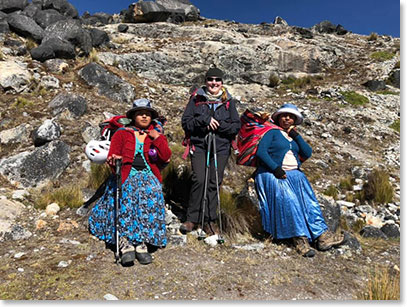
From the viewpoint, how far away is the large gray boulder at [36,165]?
6105mm

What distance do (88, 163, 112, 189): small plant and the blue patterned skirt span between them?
5.60 ft

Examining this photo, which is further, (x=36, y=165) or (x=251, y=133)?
(x=36, y=165)

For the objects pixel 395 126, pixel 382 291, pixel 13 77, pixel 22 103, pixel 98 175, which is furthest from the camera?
pixel 395 126

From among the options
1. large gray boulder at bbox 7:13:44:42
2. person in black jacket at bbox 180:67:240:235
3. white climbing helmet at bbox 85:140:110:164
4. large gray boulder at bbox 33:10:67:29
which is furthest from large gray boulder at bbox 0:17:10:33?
person in black jacket at bbox 180:67:240:235

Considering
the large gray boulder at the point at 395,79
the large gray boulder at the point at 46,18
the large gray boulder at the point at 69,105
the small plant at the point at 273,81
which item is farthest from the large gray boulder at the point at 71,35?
the large gray boulder at the point at 395,79

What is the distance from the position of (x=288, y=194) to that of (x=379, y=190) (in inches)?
165

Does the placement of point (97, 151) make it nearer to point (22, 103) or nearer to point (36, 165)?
point (36, 165)

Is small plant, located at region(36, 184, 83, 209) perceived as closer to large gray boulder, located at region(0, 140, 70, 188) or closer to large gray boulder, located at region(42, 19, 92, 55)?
large gray boulder, located at region(0, 140, 70, 188)

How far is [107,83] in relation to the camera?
10.7m

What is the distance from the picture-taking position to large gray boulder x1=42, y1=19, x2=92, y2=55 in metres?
13.2

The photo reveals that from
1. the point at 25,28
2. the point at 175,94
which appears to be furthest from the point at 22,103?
the point at 25,28

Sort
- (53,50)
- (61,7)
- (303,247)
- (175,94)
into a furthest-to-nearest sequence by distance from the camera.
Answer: (61,7)
(175,94)
(53,50)
(303,247)

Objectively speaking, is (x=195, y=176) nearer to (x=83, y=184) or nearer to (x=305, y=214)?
(x=305, y=214)

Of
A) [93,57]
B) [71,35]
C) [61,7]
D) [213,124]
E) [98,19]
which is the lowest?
[213,124]
